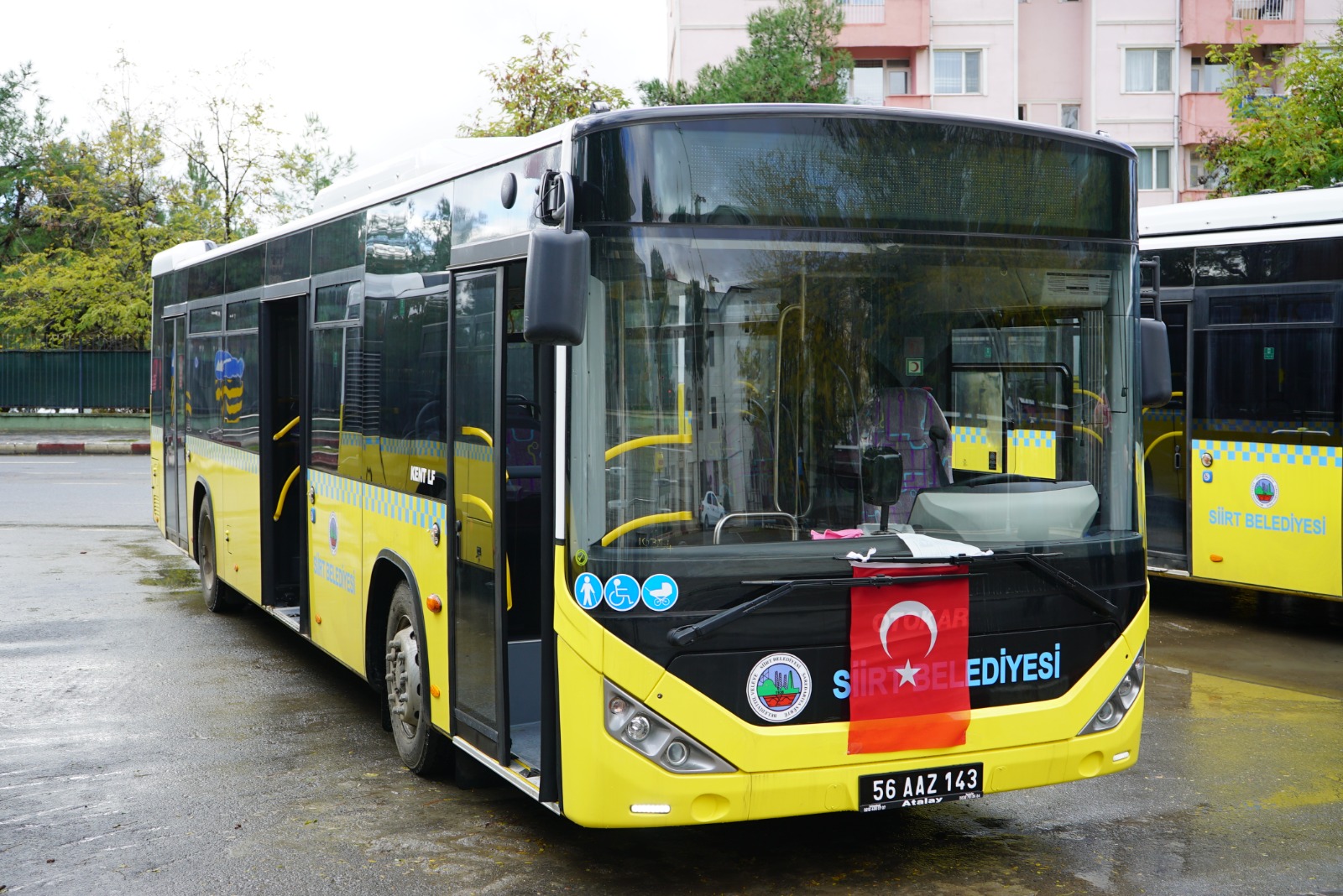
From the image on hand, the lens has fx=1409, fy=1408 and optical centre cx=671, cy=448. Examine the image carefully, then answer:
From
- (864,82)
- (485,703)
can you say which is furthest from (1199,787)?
(864,82)

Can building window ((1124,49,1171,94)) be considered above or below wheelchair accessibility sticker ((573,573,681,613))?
above

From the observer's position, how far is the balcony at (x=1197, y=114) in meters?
41.3

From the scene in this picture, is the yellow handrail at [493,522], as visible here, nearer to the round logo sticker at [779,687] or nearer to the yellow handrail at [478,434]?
the yellow handrail at [478,434]

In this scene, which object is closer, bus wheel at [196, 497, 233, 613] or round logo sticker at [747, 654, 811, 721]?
round logo sticker at [747, 654, 811, 721]

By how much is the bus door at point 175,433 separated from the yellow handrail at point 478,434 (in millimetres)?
6997

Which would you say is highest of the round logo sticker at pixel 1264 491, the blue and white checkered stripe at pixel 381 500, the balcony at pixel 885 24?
the balcony at pixel 885 24

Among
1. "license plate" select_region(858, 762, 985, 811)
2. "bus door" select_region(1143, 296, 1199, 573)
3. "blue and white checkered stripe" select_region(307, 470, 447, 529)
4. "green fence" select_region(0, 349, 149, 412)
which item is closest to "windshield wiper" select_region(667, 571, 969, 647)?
"license plate" select_region(858, 762, 985, 811)

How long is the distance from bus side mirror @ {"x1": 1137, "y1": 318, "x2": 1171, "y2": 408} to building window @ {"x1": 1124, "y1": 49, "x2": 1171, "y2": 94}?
39474 millimetres

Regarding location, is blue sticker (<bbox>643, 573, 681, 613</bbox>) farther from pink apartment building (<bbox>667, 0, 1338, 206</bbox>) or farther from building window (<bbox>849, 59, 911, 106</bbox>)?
building window (<bbox>849, 59, 911, 106</bbox>)

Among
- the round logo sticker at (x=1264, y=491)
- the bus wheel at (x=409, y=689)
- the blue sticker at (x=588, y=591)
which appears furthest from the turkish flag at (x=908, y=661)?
the round logo sticker at (x=1264, y=491)

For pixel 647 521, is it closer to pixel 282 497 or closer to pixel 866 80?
pixel 282 497

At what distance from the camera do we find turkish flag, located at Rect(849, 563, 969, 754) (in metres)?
4.84

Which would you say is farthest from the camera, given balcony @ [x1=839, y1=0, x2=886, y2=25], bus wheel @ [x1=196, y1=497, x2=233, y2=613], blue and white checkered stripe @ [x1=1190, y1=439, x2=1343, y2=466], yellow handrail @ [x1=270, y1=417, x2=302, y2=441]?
balcony @ [x1=839, y1=0, x2=886, y2=25]

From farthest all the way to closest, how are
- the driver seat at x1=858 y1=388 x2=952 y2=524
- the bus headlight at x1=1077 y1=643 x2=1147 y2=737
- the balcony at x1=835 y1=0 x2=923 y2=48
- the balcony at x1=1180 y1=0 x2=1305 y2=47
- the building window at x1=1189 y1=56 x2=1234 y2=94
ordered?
1. the building window at x1=1189 y1=56 x2=1234 y2=94
2. the balcony at x1=835 y1=0 x2=923 y2=48
3. the balcony at x1=1180 y1=0 x2=1305 y2=47
4. the bus headlight at x1=1077 y1=643 x2=1147 y2=737
5. the driver seat at x1=858 y1=388 x2=952 y2=524
